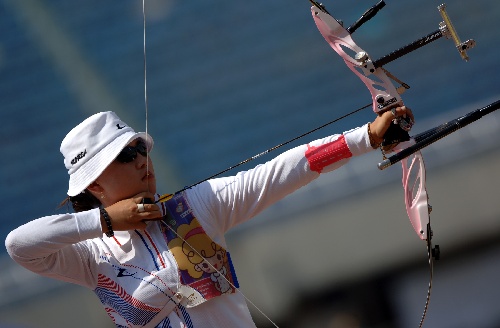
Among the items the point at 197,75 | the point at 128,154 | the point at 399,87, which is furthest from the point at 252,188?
the point at 197,75

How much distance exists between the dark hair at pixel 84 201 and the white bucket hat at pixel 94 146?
5 centimetres

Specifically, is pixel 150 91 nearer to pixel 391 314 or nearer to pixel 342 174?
pixel 342 174

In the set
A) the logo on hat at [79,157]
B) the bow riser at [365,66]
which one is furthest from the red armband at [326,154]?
the logo on hat at [79,157]

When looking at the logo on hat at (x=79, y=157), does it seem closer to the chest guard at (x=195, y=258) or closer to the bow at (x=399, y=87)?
the chest guard at (x=195, y=258)

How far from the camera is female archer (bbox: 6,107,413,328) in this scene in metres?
2.27

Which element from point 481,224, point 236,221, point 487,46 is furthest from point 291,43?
point 236,221

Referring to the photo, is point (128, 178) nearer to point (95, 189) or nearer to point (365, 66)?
point (95, 189)

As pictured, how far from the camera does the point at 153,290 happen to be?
2275mm

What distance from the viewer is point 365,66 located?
228cm

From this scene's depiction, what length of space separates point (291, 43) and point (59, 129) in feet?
4.12

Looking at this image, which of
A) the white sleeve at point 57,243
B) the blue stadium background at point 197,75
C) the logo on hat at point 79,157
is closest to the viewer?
the white sleeve at point 57,243

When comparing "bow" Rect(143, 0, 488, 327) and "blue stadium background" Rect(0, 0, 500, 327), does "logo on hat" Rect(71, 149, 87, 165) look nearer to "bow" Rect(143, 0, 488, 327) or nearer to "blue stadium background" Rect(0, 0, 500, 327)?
"bow" Rect(143, 0, 488, 327)

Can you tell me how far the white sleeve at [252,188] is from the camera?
2.28 m

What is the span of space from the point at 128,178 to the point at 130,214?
0.11 metres
